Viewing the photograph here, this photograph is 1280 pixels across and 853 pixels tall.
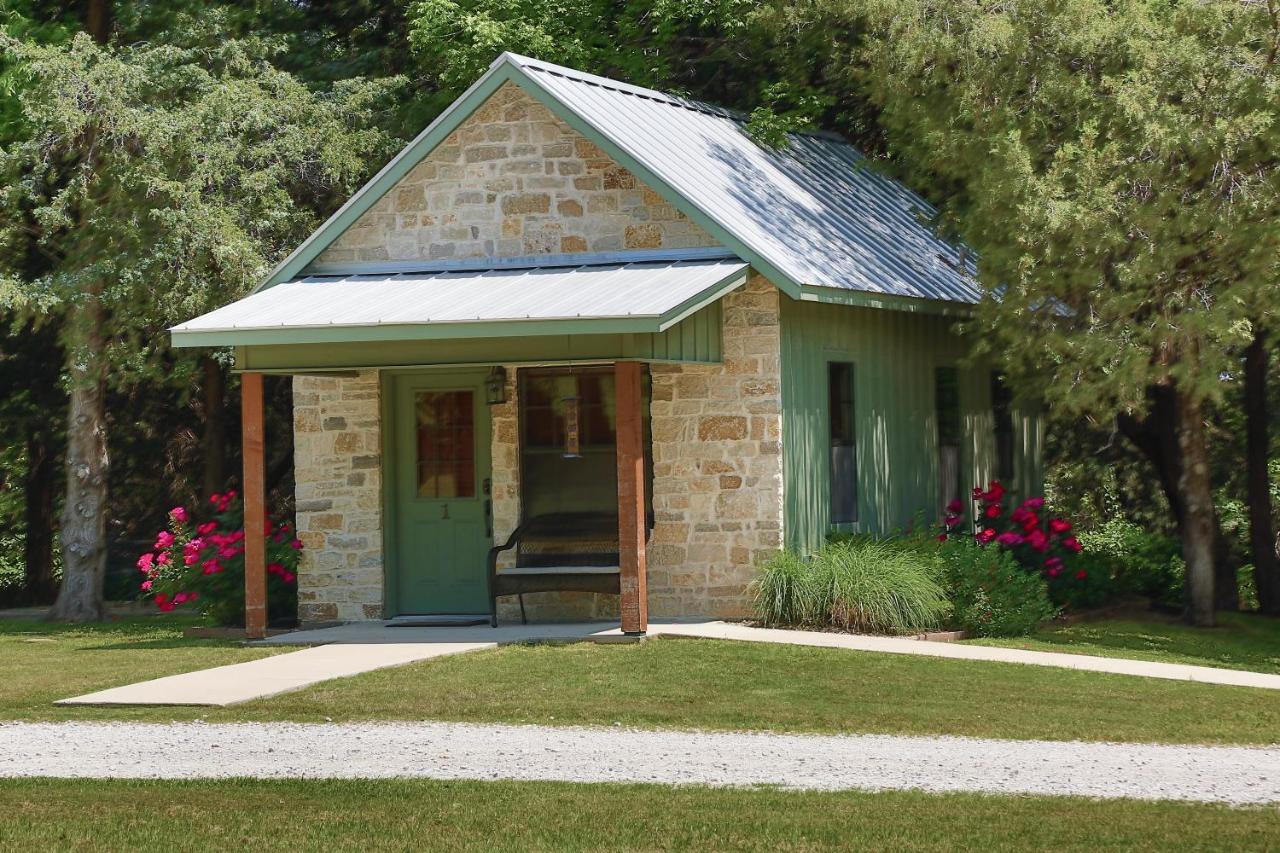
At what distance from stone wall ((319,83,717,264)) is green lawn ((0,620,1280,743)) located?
155 inches

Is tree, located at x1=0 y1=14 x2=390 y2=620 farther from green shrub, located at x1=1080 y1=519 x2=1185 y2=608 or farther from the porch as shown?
green shrub, located at x1=1080 y1=519 x2=1185 y2=608

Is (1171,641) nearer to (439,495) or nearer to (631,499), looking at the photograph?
(631,499)

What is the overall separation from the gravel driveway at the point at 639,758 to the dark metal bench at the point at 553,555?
183 inches

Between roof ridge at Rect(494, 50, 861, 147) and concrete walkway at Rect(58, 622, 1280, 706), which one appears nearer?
concrete walkway at Rect(58, 622, 1280, 706)

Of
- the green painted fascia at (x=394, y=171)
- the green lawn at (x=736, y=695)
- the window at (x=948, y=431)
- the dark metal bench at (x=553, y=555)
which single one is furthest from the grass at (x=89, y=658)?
the window at (x=948, y=431)

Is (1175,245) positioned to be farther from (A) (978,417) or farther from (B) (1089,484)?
(B) (1089,484)

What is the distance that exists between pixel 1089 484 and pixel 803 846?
18.9 m

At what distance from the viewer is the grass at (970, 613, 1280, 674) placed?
15.2m

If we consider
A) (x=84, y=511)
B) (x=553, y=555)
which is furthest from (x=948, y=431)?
(x=84, y=511)

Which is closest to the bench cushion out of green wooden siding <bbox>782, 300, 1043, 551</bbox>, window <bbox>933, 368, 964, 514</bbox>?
green wooden siding <bbox>782, 300, 1043, 551</bbox>

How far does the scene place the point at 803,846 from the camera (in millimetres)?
7809

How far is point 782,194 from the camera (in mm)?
18047

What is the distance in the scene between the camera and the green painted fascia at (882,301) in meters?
15.6

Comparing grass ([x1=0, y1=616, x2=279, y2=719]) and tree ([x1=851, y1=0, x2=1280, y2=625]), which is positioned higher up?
tree ([x1=851, y1=0, x2=1280, y2=625])
